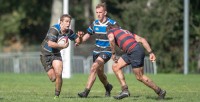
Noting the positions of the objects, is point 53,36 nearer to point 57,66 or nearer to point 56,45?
point 56,45

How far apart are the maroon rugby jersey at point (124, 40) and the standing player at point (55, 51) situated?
3.99 feet

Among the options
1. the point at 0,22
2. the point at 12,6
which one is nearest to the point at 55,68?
the point at 12,6

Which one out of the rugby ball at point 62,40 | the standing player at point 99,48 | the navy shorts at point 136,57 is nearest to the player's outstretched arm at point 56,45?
the rugby ball at point 62,40

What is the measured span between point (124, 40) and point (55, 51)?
1.80 m

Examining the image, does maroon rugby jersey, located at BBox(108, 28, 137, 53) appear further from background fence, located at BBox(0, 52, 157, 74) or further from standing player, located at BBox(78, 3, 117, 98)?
background fence, located at BBox(0, 52, 157, 74)

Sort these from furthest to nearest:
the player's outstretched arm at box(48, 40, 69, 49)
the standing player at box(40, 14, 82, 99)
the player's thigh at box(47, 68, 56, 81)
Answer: the player's thigh at box(47, 68, 56, 81) < the standing player at box(40, 14, 82, 99) < the player's outstretched arm at box(48, 40, 69, 49)

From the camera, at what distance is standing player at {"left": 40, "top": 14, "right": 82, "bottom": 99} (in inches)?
660

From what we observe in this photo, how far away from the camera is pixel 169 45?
1793 inches

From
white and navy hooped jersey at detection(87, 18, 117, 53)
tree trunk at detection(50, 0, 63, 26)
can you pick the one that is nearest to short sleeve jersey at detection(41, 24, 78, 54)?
white and navy hooped jersey at detection(87, 18, 117, 53)

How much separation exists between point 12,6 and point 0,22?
4600 millimetres

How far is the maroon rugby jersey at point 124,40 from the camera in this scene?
1622 centimetres

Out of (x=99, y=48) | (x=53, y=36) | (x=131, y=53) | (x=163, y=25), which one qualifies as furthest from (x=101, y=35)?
(x=163, y=25)

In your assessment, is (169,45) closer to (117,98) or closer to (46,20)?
(46,20)

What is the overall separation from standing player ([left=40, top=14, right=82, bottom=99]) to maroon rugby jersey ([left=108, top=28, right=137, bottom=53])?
3.99ft
